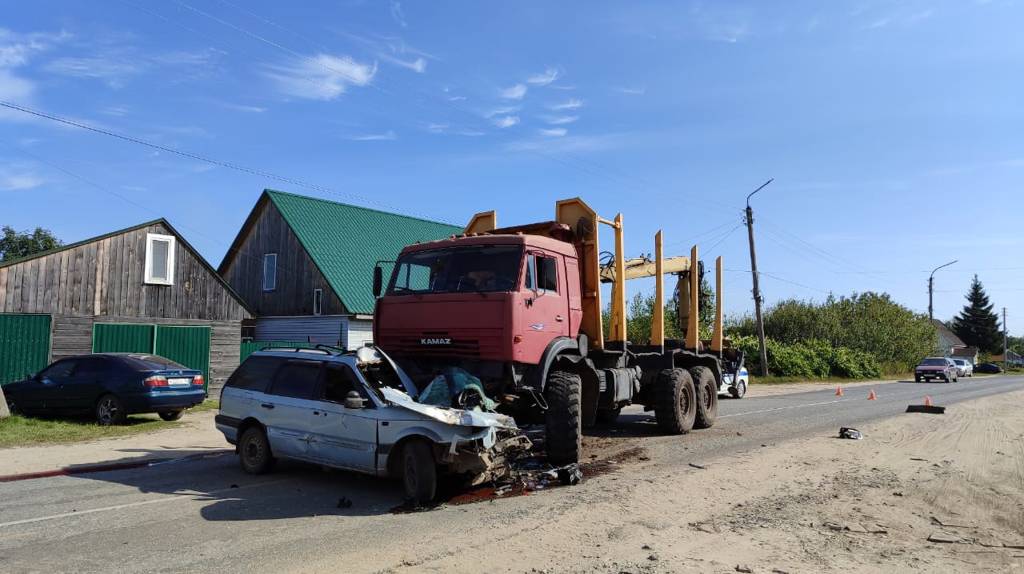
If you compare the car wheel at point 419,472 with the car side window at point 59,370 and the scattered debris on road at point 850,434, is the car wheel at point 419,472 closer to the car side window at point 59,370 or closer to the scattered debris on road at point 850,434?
the scattered debris on road at point 850,434

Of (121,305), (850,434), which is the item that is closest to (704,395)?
(850,434)

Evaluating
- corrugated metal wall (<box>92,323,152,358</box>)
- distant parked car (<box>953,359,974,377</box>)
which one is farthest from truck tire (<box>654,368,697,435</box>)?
distant parked car (<box>953,359,974,377</box>)

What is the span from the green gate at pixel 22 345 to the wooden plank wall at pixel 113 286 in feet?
2.32

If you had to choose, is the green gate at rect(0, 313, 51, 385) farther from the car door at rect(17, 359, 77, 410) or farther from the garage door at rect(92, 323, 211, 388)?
the car door at rect(17, 359, 77, 410)

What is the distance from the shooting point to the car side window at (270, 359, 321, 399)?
858 cm

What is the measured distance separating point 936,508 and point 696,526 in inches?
118

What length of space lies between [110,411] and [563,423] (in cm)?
972

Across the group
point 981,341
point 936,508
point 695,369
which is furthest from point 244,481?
point 981,341

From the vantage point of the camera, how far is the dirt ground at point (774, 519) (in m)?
5.48

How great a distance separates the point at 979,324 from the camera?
96875 mm

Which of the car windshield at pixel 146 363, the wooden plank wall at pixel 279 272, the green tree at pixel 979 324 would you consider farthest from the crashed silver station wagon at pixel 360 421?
the green tree at pixel 979 324

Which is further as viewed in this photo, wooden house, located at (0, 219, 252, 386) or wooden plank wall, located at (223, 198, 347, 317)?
wooden plank wall, located at (223, 198, 347, 317)

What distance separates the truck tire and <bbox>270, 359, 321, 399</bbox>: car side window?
268 inches

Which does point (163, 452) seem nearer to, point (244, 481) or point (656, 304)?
point (244, 481)
